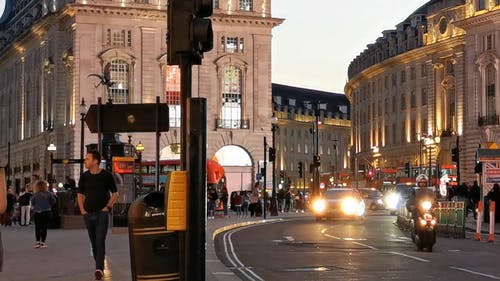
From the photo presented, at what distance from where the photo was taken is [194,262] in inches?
393

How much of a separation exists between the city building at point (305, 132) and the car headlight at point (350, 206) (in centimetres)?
10973

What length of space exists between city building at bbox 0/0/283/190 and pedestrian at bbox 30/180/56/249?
2237 inches

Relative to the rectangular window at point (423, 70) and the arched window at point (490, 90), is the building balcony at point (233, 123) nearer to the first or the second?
the arched window at point (490, 90)

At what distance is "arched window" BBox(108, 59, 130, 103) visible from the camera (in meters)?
89.7

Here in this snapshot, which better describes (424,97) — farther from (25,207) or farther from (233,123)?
(25,207)

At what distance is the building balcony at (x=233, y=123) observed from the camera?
301 feet

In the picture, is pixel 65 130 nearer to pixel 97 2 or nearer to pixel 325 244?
pixel 97 2

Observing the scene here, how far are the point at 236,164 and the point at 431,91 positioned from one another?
23536 millimetres

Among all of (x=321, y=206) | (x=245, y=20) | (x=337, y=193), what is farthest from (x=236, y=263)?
(x=245, y=20)

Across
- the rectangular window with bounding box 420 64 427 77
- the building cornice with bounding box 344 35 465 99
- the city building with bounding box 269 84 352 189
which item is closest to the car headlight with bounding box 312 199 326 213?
the building cornice with bounding box 344 35 465 99

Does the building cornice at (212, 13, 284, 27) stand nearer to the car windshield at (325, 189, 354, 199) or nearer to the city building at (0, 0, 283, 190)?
the city building at (0, 0, 283, 190)

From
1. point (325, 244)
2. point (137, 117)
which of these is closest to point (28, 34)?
point (325, 244)

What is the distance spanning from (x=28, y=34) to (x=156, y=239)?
323 ft

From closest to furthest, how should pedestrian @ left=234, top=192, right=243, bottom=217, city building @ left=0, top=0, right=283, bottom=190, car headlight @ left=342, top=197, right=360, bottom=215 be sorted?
car headlight @ left=342, top=197, right=360, bottom=215 < pedestrian @ left=234, top=192, right=243, bottom=217 < city building @ left=0, top=0, right=283, bottom=190
